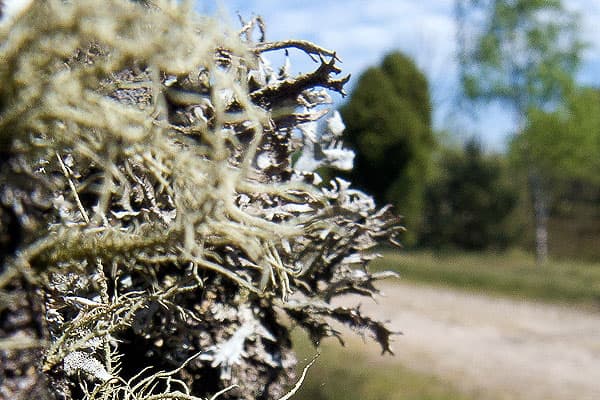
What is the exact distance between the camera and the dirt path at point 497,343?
4332 mm

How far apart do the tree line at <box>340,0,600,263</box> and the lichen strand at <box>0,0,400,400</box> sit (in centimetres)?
1193

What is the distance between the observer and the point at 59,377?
762 millimetres

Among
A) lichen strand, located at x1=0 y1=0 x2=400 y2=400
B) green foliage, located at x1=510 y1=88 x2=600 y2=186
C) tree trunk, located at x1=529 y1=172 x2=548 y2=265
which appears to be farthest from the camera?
tree trunk, located at x1=529 y1=172 x2=548 y2=265

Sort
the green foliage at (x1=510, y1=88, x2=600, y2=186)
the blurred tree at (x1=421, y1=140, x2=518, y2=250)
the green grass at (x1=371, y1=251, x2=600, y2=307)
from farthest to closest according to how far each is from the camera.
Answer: the blurred tree at (x1=421, y1=140, x2=518, y2=250) < the green foliage at (x1=510, y1=88, x2=600, y2=186) < the green grass at (x1=371, y1=251, x2=600, y2=307)

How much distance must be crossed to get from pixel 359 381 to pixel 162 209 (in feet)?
7.25

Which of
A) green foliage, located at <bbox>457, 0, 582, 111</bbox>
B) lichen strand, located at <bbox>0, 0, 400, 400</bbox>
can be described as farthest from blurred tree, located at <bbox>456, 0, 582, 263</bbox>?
lichen strand, located at <bbox>0, 0, 400, 400</bbox>

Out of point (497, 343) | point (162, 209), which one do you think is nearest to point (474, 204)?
point (497, 343)

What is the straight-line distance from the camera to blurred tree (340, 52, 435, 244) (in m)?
12.9

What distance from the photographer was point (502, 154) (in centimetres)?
1577

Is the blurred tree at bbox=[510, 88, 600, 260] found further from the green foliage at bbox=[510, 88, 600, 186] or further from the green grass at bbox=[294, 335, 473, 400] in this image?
the green grass at bbox=[294, 335, 473, 400]

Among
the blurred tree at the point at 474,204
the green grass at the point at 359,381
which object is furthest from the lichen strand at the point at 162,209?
the blurred tree at the point at 474,204

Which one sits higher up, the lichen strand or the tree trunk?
the lichen strand

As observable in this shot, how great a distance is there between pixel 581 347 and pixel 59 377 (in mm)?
5586

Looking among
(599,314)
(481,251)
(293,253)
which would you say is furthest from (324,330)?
(481,251)
